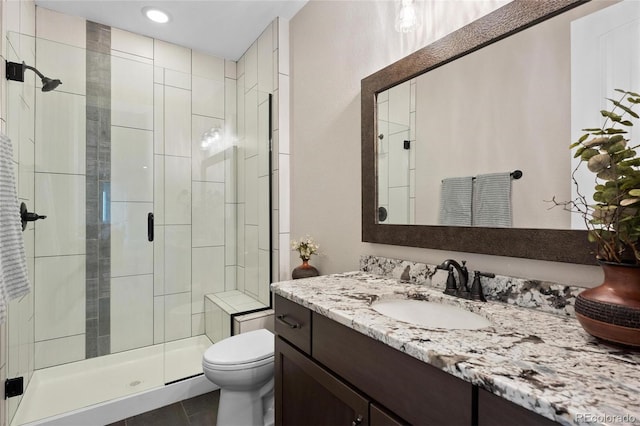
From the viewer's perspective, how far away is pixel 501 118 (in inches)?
43.9

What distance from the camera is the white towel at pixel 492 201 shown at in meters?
1.10

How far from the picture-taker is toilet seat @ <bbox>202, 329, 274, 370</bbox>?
5.31 feet

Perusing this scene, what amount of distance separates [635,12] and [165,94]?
269 centimetres

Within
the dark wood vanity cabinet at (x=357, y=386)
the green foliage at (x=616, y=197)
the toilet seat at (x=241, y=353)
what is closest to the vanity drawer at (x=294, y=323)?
the dark wood vanity cabinet at (x=357, y=386)

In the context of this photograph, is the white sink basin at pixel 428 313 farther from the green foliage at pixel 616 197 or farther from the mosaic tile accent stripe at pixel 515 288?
the green foliage at pixel 616 197

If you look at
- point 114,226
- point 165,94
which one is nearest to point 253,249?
point 114,226

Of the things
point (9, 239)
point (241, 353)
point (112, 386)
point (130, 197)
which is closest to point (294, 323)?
point (241, 353)

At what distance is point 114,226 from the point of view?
2.31 meters

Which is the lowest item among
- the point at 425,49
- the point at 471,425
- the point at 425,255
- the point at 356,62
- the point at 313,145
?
the point at 471,425

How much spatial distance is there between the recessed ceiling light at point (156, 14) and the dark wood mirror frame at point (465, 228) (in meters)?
1.70

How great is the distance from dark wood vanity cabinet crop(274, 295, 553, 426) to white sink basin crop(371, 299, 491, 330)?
234mm

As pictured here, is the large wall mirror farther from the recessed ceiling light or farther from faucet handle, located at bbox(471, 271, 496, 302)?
the recessed ceiling light

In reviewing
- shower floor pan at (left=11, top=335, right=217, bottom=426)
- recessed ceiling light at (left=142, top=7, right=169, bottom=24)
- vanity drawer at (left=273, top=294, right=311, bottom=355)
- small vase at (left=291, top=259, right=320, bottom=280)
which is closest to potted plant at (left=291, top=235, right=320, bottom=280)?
small vase at (left=291, top=259, right=320, bottom=280)

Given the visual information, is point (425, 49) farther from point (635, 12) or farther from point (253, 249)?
point (253, 249)
